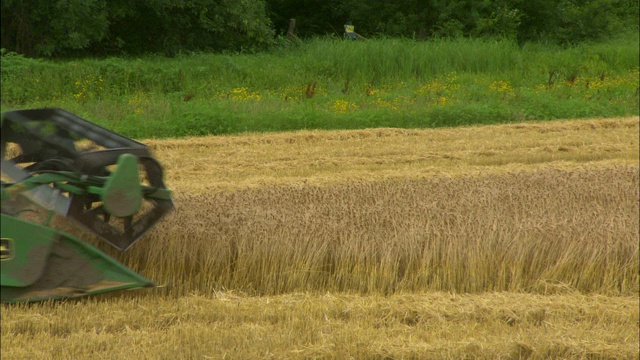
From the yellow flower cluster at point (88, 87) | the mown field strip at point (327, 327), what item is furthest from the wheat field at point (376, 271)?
the yellow flower cluster at point (88, 87)

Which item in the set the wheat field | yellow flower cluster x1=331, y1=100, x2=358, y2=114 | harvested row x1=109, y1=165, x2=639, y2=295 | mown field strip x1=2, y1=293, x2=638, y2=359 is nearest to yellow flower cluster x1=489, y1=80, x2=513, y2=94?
yellow flower cluster x1=331, y1=100, x2=358, y2=114

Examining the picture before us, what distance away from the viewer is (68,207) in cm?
535

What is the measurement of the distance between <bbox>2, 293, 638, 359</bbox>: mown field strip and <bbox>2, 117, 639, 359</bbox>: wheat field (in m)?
0.01

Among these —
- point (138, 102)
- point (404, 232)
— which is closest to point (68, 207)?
point (404, 232)

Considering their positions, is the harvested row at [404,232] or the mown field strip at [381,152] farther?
the mown field strip at [381,152]

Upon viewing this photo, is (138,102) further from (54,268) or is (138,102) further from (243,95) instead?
(54,268)

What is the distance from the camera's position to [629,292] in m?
5.81

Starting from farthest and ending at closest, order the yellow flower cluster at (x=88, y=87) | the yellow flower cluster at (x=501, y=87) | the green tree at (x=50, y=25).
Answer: the green tree at (x=50, y=25)
the yellow flower cluster at (x=88, y=87)
the yellow flower cluster at (x=501, y=87)

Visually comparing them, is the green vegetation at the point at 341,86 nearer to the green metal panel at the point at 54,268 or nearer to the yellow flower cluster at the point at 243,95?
the yellow flower cluster at the point at 243,95

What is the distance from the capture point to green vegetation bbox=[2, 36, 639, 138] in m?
11.8

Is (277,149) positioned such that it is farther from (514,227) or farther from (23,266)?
(23,266)

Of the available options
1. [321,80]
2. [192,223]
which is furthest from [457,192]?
[321,80]

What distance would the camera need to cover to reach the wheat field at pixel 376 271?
4.71m

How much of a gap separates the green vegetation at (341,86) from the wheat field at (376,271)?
149 inches
